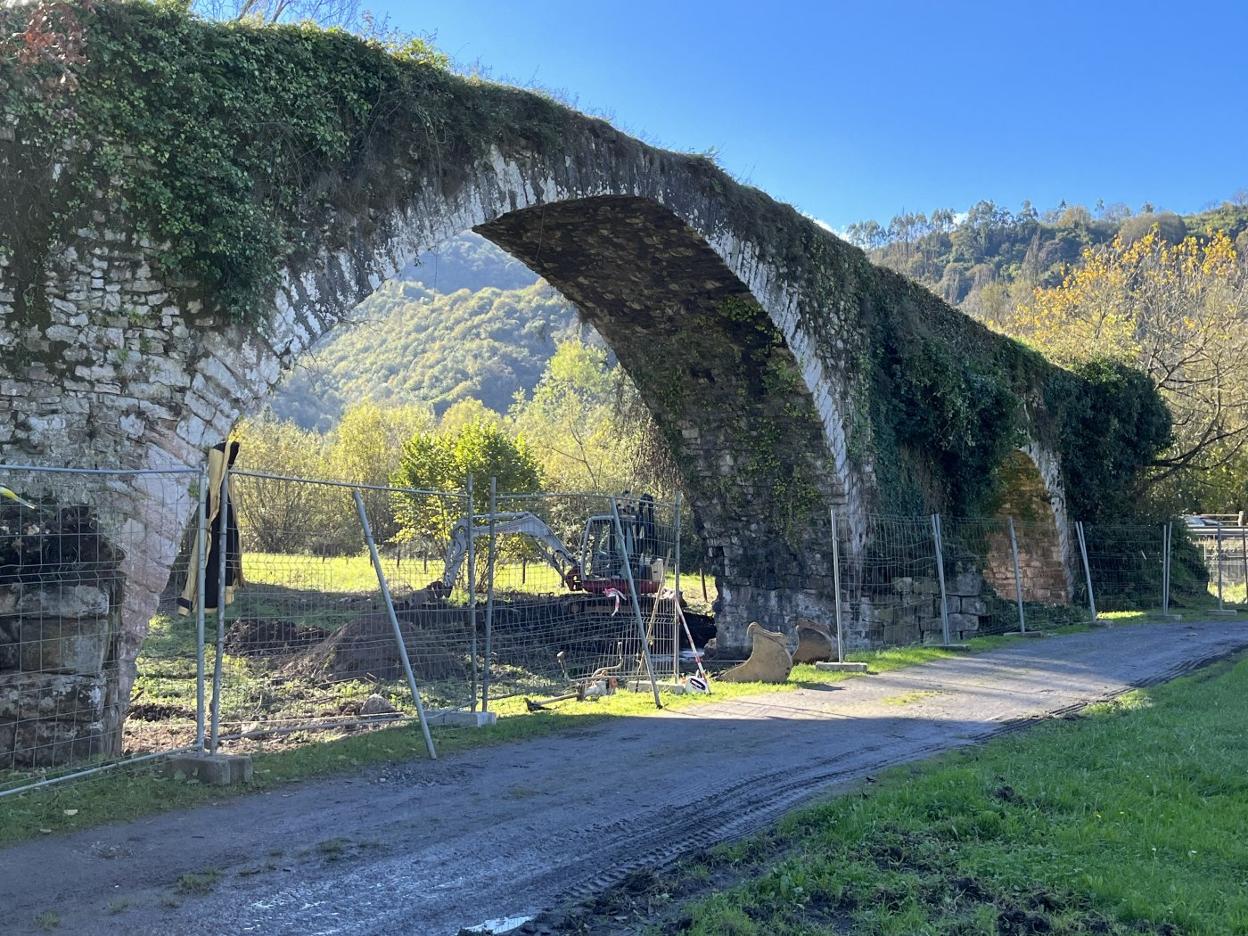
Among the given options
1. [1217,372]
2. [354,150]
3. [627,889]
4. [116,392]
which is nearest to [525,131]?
[354,150]

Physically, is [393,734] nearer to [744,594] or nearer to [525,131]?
[525,131]

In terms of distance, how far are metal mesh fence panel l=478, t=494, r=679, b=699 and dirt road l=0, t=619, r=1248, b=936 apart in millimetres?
1486

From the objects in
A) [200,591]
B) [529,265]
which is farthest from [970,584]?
[200,591]

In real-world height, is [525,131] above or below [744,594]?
above

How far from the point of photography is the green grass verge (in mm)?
4844

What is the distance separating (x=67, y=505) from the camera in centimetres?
638

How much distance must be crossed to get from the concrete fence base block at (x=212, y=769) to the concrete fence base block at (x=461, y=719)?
181 centimetres

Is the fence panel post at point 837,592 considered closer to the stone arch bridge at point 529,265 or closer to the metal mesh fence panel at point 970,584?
the stone arch bridge at point 529,265

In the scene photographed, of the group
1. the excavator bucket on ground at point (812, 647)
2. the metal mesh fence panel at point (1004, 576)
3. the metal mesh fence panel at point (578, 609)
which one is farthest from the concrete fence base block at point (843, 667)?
the metal mesh fence panel at point (1004, 576)

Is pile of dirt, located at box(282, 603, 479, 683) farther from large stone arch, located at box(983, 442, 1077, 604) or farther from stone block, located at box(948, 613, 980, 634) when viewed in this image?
large stone arch, located at box(983, 442, 1077, 604)

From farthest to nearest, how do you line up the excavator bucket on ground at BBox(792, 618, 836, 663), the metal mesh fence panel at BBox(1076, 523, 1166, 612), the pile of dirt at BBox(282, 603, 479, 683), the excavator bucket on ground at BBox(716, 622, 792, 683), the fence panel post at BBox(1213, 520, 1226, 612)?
the metal mesh fence panel at BBox(1076, 523, 1166, 612), the fence panel post at BBox(1213, 520, 1226, 612), the excavator bucket on ground at BBox(792, 618, 836, 663), the excavator bucket on ground at BBox(716, 622, 792, 683), the pile of dirt at BBox(282, 603, 479, 683)

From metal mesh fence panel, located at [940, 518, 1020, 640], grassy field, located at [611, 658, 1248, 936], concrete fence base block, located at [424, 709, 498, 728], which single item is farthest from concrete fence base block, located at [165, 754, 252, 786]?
metal mesh fence panel, located at [940, 518, 1020, 640]

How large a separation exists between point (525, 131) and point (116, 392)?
4.51 metres

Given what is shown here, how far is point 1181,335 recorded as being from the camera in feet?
81.4
